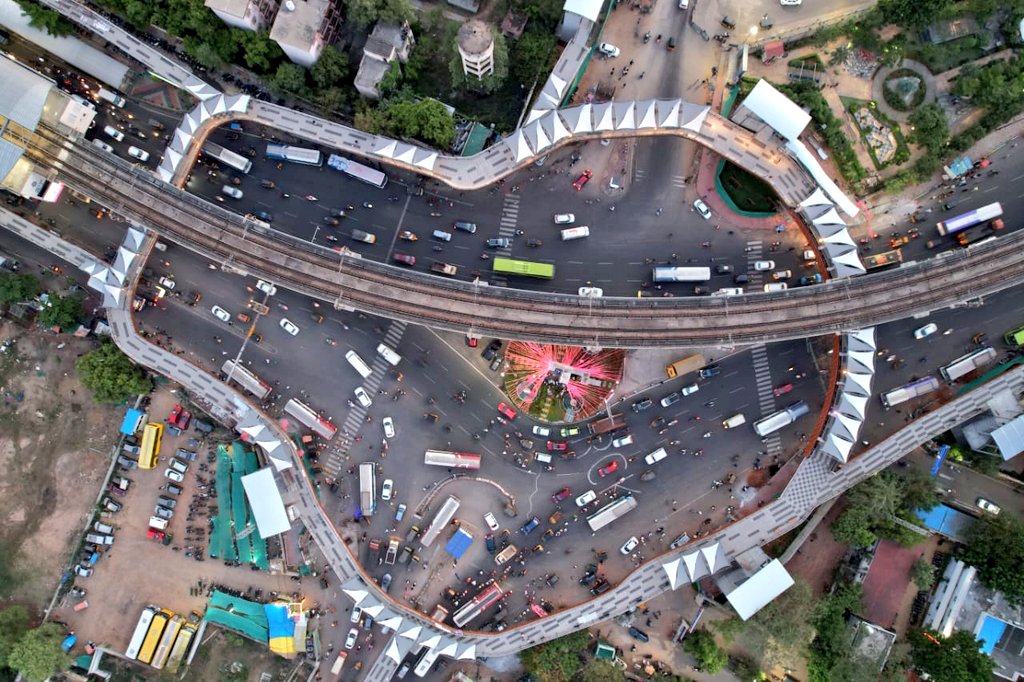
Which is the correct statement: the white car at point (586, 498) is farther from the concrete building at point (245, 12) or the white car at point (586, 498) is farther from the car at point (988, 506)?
the concrete building at point (245, 12)

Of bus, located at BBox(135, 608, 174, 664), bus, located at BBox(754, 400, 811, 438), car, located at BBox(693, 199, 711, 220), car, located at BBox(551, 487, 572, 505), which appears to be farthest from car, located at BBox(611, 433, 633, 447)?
bus, located at BBox(135, 608, 174, 664)

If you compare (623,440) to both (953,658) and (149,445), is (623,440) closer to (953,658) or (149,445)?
(953,658)

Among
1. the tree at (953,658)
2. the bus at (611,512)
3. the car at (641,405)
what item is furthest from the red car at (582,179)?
the tree at (953,658)

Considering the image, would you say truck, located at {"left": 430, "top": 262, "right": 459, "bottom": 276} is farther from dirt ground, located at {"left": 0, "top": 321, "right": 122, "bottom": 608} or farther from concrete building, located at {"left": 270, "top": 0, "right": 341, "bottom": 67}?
dirt ground, located at {"left": 0, "top": 321, "right": 122, "bottom": 608}

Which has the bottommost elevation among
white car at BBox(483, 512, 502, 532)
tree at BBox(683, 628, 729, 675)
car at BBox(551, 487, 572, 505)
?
tree at BBox(683, 628, 729, 675)

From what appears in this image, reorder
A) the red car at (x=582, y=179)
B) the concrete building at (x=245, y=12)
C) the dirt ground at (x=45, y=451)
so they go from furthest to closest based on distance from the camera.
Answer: the dirt ground at (x=45, y=451) → the red car at (x=582, y=179) → the concrete building at (x=245, y=12)

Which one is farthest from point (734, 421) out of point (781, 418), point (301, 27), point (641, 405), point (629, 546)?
point (301, 27)
